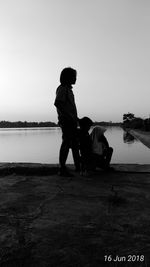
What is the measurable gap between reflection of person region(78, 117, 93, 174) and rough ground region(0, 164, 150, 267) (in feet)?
3.05

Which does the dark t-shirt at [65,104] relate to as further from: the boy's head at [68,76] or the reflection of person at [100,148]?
the reflection of person at [100,148]

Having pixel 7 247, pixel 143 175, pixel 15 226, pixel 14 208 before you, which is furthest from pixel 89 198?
pixel 143 175

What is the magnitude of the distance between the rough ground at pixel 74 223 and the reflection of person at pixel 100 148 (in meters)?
1.01

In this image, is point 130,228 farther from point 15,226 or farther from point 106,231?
point 15,226

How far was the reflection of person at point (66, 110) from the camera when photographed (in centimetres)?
535

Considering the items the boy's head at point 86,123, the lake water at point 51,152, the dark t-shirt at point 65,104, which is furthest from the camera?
the lake water at point 51,152

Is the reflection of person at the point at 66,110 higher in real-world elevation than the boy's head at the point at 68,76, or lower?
lower

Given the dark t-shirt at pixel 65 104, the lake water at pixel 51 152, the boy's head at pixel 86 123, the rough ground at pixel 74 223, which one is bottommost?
the lake water at pixel 51 152

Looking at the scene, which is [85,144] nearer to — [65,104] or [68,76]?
[65,104]

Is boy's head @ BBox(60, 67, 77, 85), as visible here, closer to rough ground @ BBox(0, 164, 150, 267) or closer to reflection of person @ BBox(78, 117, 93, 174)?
reflection of person @ BBox(78, 117, 93, 174)

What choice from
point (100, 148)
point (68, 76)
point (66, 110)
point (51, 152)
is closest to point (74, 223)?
point (66, 110)

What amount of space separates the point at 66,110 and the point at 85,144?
81 cm

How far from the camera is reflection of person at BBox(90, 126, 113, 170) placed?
562cm

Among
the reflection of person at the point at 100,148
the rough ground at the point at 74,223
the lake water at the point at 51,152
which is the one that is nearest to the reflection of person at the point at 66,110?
the reflection of person at the point at 100,148
